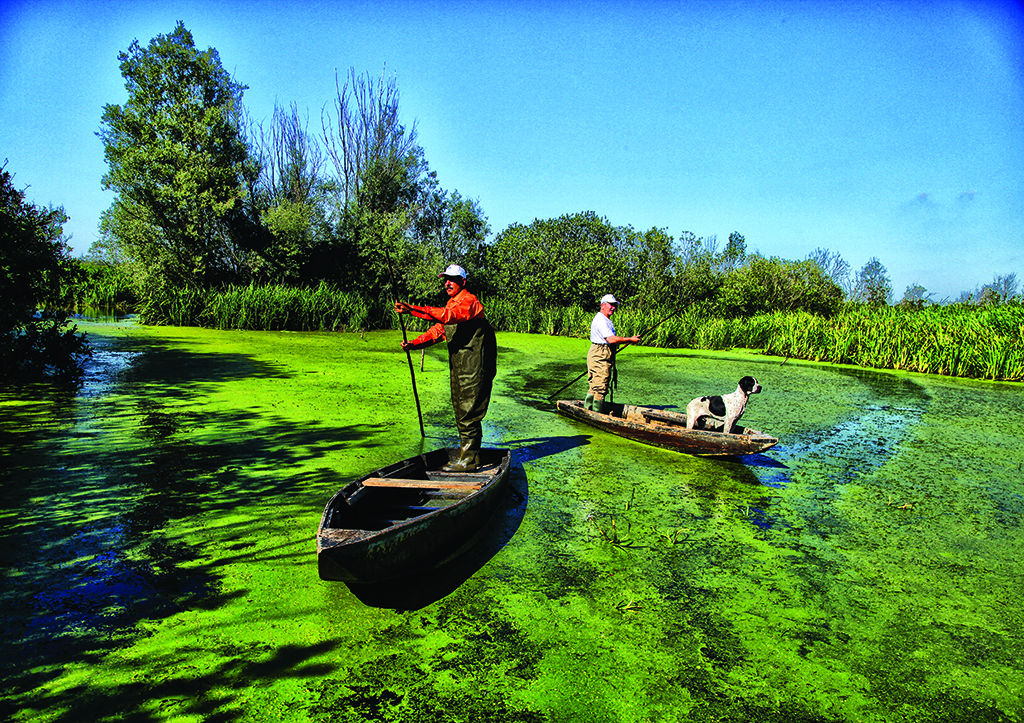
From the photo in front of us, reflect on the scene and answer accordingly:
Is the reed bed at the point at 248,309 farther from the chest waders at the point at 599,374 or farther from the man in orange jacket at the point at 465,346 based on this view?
the man in orange jacket at the point at 465,346

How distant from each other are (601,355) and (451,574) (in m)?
3.75

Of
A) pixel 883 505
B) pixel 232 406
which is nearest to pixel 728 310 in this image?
pixel 883 505

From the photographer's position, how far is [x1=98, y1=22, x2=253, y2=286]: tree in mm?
11852

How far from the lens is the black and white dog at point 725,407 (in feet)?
16.5

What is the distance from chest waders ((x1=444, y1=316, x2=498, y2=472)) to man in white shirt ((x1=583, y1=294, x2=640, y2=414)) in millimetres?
2339

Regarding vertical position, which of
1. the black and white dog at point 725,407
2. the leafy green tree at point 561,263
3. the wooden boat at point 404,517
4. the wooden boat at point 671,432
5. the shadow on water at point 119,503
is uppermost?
the leafy green tree at point 561,263

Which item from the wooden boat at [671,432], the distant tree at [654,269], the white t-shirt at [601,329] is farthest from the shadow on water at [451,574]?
the distant tree at [654,269]

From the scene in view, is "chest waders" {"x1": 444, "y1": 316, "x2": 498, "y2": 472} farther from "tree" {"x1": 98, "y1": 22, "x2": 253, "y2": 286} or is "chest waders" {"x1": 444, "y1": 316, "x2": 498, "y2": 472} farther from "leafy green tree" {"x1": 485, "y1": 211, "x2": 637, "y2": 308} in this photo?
"leafy green tree" {"x1": 485, "y1": 211, "x2": 637, "y2": 308}

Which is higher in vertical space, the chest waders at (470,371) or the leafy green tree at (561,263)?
the leafy green tree at (561,263)

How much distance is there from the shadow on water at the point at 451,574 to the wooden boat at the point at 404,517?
0.07m

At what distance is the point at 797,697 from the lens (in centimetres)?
218

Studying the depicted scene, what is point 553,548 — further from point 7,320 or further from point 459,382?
point 7,320

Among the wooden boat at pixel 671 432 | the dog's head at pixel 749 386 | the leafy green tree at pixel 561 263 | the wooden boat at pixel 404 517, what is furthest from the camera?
the leafy green tree at pixel 561 263

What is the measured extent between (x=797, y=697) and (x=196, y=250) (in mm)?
13811
